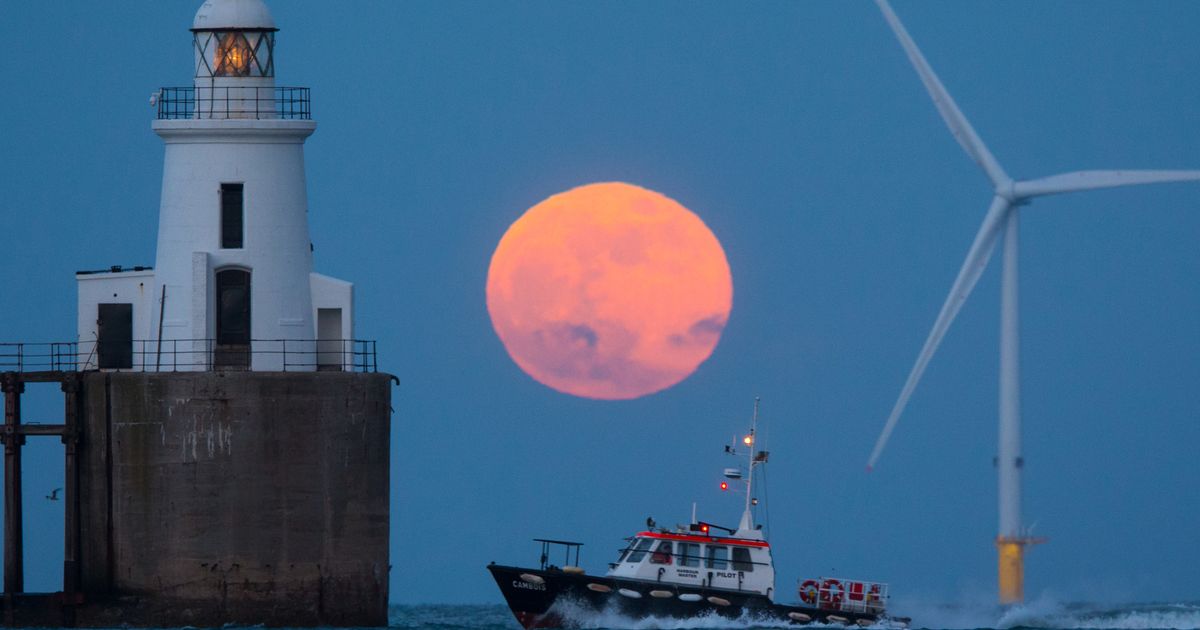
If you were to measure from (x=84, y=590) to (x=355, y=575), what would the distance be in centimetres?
661

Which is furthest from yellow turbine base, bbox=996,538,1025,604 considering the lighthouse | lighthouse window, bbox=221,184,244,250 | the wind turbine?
lighthouse window, bbox=221,184,244,250

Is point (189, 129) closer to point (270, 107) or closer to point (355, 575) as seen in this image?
Answer: point (270, 107)

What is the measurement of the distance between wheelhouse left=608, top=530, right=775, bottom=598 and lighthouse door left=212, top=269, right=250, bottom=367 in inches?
489

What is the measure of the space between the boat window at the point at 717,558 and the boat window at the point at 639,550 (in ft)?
5.37

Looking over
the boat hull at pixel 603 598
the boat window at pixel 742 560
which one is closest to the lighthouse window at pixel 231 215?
the boat hull at pixel 603 598

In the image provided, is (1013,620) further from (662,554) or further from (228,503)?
(228,503)

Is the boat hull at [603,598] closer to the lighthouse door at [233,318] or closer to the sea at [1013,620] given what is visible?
the sea at [1013,620]

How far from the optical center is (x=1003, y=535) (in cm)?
5372

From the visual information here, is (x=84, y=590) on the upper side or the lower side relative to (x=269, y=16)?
lower

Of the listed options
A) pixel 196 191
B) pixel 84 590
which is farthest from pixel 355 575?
pixel 196 191

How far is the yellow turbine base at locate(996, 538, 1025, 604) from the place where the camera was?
53938 millimetres

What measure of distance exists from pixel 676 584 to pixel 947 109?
14.8 meters

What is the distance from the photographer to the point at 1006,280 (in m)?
55.0

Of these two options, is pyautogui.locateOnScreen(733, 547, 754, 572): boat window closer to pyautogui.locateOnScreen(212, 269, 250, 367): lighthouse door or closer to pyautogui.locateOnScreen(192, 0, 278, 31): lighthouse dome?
pyautogui.locateOnScreen(212, 269, 250, 367): lighthouse door
